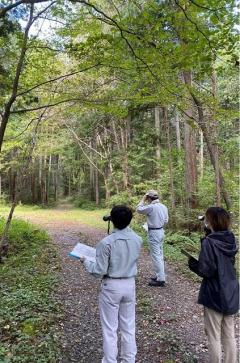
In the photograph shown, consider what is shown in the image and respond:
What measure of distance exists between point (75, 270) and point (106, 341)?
199 inches

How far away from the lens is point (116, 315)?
3672 mm

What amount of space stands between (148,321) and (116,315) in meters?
1.93

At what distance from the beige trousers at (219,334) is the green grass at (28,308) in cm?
184

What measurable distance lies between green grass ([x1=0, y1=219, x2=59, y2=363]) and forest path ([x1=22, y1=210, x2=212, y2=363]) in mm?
213

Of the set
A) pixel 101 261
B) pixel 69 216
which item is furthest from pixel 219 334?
pixel 69 216

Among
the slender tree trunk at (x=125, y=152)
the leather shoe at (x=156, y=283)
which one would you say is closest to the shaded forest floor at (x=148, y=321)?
the leather shoe at (x=156, y=283)

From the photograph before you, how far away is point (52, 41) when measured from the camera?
330 inches

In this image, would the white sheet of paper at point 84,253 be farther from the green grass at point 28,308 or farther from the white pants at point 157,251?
the white pants at point 157,251

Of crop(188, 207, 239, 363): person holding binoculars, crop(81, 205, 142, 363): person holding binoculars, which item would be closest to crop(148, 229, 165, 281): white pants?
crop(81, 205, 142, 363): person holding binoculars

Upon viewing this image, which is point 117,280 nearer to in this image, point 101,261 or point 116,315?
point 101,261

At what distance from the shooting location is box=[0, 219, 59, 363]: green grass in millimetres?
4234

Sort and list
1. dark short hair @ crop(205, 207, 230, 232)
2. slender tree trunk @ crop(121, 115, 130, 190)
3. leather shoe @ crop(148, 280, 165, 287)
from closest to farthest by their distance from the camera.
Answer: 1. dark short hair @ crop(205, 207, 230, 232)
2. leather shoe @ crop(148, 280, 165, 287)
3. slender tree trunk @ crop(121, 115, 130, 190)

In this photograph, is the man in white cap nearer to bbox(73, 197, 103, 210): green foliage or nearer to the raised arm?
the raised arm

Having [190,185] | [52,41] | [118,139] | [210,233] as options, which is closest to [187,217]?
[190,185]
